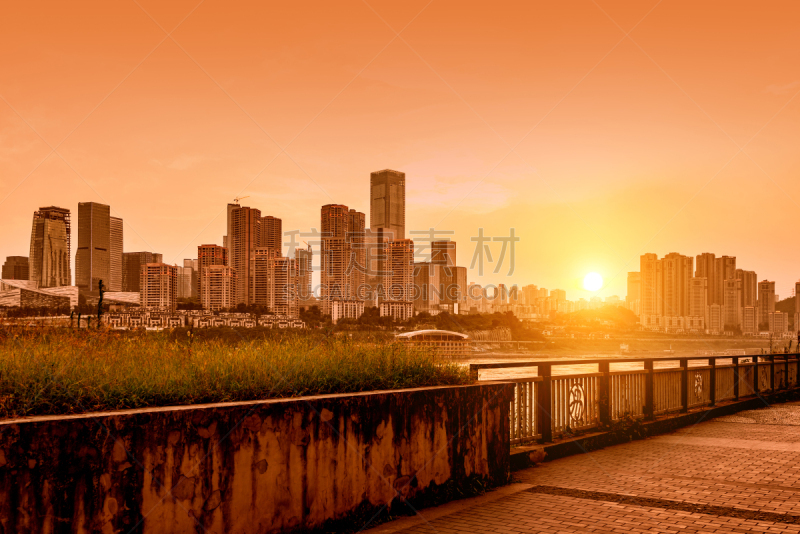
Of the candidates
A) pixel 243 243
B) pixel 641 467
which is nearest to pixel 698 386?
pixel 641 467

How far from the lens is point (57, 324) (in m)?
8.32

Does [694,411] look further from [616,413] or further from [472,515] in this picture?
[472,515]

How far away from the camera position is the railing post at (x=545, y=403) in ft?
29.1

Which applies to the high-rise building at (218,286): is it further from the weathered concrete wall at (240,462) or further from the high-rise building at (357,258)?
the weathered concrete wall at (240,462)

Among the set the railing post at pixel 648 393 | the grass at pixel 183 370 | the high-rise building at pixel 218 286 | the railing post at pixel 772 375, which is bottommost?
the railing post at pixel 772 375

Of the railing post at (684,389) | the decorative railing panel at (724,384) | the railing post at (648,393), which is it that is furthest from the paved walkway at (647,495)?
the decorative railing panel at (724,384)

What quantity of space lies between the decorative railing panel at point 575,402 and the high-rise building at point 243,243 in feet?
338

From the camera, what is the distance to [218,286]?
385 ft

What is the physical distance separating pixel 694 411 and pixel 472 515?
9073mm

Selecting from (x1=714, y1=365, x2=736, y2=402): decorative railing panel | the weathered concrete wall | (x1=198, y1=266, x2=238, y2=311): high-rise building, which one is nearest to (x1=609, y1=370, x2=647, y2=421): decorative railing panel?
the weathered concrete wall

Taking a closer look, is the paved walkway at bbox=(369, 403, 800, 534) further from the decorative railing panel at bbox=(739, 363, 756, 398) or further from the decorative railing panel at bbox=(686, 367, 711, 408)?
the decorative railing panel at bbox=(739, 363, 756, 398)

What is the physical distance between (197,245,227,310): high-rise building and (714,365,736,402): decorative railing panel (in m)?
102

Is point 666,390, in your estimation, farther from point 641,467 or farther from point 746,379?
point 746,379

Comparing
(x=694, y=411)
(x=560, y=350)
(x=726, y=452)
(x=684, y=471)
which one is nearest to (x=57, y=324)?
(x=684, y=471)
